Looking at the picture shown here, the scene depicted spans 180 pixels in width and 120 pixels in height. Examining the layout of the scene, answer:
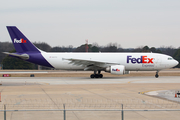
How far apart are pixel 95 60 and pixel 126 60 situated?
198 inches

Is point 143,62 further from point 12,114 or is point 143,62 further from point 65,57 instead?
point 12,114

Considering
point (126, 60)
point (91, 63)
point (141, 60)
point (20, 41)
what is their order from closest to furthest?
point (91, 63)
point (141, 60)
point (126, 60)
point (20, 41)

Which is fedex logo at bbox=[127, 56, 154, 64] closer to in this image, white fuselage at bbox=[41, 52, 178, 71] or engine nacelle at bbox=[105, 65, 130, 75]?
white fuselage at bbox=[41, 52, 178, 71]

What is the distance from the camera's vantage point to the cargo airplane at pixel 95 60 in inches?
1614

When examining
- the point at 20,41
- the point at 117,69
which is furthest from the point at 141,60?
the point at 20,41

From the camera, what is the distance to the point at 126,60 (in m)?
41.3

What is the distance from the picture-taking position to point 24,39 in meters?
43.0

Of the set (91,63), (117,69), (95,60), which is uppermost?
(95,60)

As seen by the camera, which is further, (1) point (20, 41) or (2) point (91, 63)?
(1) point (20, 41)

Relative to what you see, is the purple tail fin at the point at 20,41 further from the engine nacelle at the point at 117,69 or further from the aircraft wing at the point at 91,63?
the engine nacelle at the point at 117,69

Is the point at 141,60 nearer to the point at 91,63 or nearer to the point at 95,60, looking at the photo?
the point at 95,60

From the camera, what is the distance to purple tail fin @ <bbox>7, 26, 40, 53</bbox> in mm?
42719

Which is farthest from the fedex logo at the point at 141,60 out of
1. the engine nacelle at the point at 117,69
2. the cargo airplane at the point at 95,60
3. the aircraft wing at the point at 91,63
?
the aircraft wing at the point at 91,63

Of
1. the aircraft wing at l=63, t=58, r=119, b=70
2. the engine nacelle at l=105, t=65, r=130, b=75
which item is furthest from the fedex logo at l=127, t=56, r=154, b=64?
the aircraft wing at l=63, t=58, r=119, b=70
